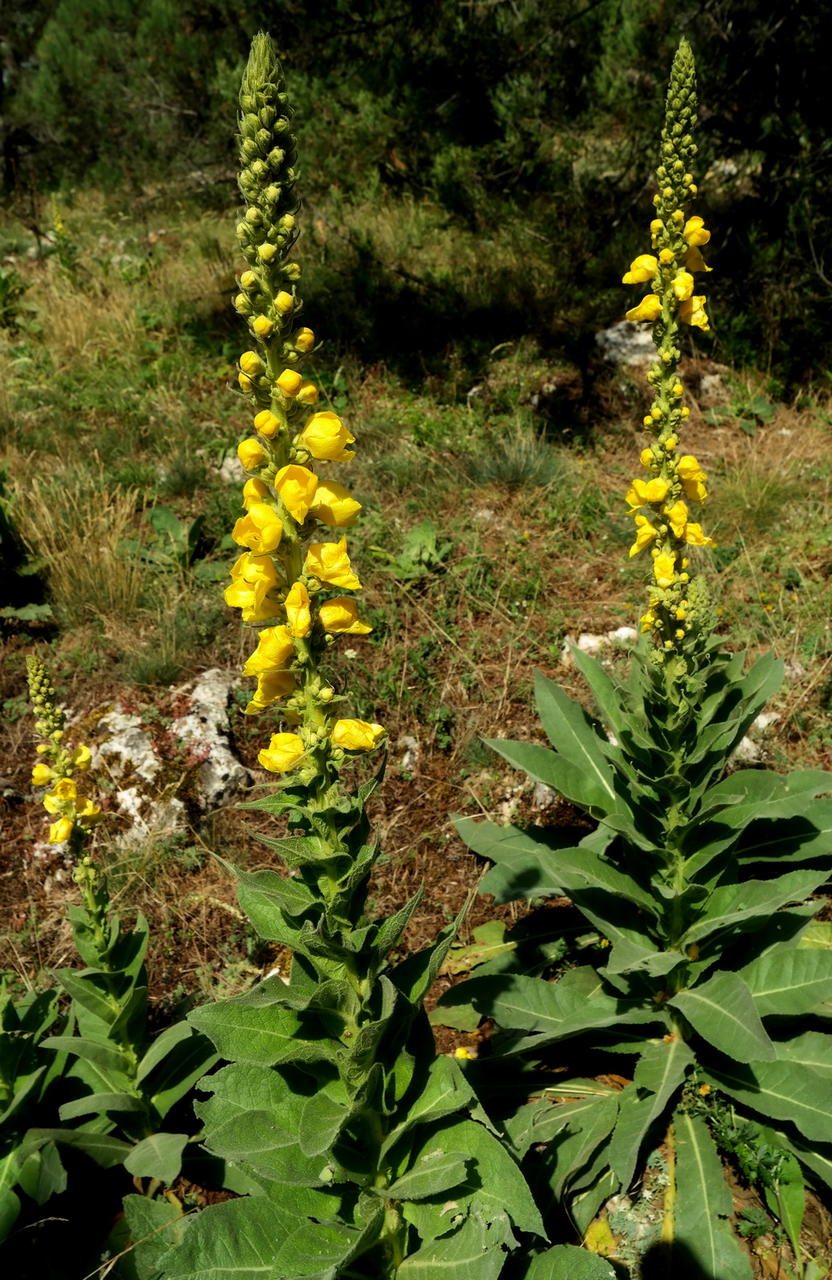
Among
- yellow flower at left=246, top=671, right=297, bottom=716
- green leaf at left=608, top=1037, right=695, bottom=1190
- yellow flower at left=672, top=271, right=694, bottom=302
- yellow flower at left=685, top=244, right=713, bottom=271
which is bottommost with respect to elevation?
green leaf at left=608, top=1037, right=695, bottom=1190

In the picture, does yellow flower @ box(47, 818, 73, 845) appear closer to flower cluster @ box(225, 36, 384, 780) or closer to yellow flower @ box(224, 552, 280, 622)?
flower cluster @ box(225, 36, 384, 780)

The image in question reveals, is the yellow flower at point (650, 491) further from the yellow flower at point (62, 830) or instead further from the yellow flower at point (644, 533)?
the yellow flower at point (62, 830)

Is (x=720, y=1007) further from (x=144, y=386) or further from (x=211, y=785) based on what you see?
(x=144, y=386)

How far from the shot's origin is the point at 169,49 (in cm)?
1063

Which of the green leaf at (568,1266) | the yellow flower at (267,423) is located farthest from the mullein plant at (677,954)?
the yellow flower at (267,423)

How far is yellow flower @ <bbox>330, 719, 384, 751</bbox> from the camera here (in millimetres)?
1828

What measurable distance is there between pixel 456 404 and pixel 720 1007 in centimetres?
525

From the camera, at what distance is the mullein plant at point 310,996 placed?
1.73m

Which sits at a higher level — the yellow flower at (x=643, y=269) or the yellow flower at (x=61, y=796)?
the yellow flower at (x=643, y=269)

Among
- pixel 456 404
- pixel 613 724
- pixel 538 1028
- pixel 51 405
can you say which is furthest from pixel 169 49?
pixel 538 1028

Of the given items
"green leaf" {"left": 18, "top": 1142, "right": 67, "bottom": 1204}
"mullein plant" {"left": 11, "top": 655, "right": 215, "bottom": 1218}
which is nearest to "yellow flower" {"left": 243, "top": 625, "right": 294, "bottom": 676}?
"mullein plant" {"left": 11, "top": 655, "right": 215, "bottom": 1218}

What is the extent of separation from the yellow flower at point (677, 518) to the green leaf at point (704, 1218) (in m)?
1.79

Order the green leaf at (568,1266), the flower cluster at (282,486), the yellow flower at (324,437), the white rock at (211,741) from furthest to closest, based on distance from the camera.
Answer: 1. the white rock at (211,741)
2. the green leaf at (568,1266)
3. the yellow flower at (324,437)
4. the flower cluster at (282,486)

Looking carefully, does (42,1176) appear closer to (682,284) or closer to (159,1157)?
(159,1157)
